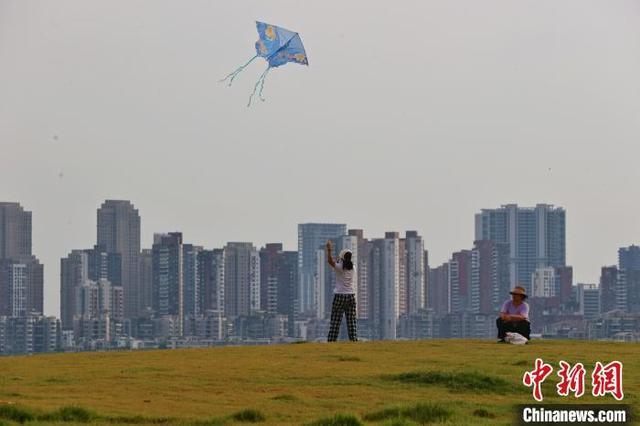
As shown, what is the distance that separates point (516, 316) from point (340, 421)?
41.5ft

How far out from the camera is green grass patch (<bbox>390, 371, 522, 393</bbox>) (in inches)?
1036

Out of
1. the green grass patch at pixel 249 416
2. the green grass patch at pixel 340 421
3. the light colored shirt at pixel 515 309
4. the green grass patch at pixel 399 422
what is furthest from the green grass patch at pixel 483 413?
the light colored shirt at pixel 515 309

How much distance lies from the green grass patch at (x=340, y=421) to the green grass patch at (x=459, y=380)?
14.1 feet

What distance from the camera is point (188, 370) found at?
94.1ft

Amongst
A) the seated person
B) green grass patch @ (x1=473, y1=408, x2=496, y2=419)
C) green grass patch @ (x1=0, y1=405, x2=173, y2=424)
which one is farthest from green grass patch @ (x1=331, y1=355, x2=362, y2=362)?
green grass patch @ (x1=0, y1=405, x2=173, y2=424)

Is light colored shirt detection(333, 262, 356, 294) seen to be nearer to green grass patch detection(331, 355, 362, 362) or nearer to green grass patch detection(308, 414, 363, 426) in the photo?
green grass patch detection(331, 355, 362, 362)

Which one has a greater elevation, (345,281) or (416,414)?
(345,281)

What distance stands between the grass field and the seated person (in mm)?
1001

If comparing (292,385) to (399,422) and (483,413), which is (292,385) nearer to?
(483,413)

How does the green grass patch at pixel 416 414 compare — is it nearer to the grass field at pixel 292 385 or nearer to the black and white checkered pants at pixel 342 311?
the grass field at pixel 292 385

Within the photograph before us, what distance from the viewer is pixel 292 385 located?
26719 mm

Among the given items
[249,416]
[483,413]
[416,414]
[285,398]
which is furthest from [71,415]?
[483,413]

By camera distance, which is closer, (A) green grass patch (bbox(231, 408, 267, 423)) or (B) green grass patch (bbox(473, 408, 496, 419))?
(A) green grass patch (bbox(231, 408, 267, 423))

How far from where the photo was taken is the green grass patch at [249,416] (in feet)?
75.4
